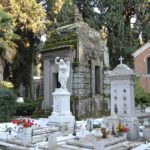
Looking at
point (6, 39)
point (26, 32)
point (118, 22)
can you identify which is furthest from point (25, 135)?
point (118, 22)

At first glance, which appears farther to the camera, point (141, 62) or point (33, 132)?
point (141, 62)

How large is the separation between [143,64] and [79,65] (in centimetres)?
1607

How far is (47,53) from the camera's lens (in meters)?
17.7

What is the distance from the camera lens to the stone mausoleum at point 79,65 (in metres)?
15.9

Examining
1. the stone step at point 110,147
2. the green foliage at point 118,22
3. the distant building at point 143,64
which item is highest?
the green foliage at point 118,22

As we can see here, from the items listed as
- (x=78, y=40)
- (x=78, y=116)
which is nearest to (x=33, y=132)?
(x=78, y=116)

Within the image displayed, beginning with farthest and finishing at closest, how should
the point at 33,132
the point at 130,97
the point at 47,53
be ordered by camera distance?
the point at 47,53 < the point at 130,97 < the point at 33,132

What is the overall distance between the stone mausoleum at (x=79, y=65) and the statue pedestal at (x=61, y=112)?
1935 mm

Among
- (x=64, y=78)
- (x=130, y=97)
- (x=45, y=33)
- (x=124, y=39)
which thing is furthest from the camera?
(x=124, y=39)

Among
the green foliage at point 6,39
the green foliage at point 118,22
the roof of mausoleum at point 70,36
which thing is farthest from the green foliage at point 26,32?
the roof of mausoleum at point 70,36

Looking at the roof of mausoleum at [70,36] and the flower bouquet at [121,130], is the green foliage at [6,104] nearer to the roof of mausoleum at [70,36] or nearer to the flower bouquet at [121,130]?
the roof of mausoleum at [70,36]

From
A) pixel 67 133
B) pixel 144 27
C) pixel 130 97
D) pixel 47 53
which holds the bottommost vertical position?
pixel 67 133

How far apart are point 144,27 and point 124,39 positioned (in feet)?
10.7

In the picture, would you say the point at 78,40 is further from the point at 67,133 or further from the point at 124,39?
the point at 124,39
